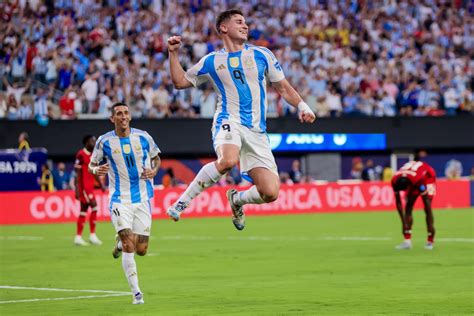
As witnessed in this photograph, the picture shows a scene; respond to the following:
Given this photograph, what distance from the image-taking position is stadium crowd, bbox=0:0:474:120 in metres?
36.7

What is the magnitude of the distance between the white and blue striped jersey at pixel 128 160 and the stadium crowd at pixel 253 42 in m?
21.0

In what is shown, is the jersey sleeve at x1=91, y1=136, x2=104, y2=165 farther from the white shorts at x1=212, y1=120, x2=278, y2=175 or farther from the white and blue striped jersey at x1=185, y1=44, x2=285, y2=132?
the white shorts at x1=212, y1=120, x2=278, y2=175

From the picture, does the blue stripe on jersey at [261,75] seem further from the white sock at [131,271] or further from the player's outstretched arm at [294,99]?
the white sock at [131,271]

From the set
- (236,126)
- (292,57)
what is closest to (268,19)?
(292,57)

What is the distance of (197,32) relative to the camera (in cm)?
3994

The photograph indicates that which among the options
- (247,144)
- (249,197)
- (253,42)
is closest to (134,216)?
(249,197)

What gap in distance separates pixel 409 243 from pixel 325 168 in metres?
20.1

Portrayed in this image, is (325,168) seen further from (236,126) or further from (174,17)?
(236,126)

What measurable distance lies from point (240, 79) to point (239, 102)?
0.26 metres

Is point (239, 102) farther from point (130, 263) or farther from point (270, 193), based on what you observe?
point (130, 263)

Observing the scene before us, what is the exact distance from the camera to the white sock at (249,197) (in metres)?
12.9

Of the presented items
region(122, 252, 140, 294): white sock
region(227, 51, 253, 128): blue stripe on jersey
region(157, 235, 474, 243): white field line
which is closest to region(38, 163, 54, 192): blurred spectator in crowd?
region(157, 235, 474, 243): white field line

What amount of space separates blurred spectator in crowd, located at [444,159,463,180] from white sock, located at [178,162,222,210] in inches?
1300

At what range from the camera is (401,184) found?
23.5 meters
